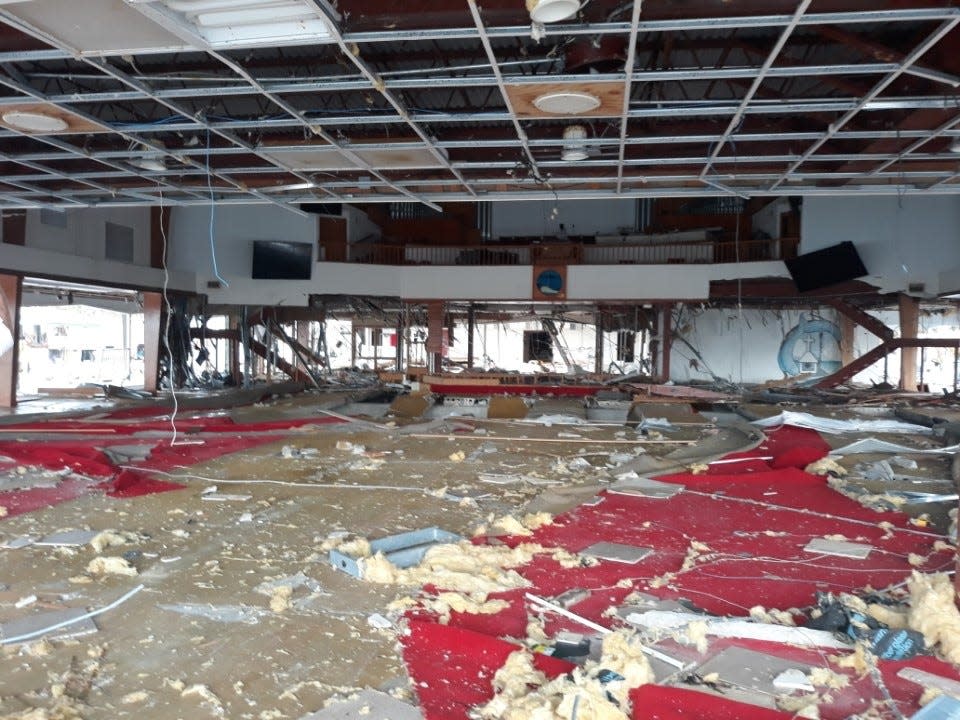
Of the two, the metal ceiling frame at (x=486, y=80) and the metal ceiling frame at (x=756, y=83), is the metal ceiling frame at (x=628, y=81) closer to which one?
the metal ceiling frame at (x=486, y=80)

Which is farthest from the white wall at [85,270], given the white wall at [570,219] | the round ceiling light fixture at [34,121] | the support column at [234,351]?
the white wall at [570,219]

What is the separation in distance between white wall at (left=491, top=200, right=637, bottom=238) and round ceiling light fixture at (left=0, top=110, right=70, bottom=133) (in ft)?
50.5

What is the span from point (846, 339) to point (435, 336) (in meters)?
10.7

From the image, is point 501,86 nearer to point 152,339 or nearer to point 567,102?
point 567,102

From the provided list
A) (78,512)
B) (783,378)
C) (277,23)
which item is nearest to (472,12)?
(277,23)

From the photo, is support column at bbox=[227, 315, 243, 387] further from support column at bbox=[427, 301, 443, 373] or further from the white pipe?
the white pipe

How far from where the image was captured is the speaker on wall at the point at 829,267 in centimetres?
1507

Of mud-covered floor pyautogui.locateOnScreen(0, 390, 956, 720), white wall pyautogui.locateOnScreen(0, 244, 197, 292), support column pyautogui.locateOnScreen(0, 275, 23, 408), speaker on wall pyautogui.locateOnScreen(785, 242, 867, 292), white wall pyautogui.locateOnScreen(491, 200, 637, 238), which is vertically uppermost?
white wall pyautogui.locateOnScreen(491, 200, 637, 238)

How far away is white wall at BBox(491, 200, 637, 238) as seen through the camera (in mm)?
21188

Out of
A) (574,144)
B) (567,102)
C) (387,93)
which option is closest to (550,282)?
(574,144)

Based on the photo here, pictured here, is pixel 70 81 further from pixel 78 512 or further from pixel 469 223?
pixel 469 223

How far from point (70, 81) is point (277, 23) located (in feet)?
11.1

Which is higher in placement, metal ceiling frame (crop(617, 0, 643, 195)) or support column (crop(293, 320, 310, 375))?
metal ceiling frame (crop(617, 0, 643, 195))

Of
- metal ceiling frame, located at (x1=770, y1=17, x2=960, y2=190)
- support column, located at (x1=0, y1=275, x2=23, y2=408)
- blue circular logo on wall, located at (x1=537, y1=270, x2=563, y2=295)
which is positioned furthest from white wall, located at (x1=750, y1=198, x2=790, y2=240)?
support column, located at (x1=0, y1=275, x2=23, y2=408)
